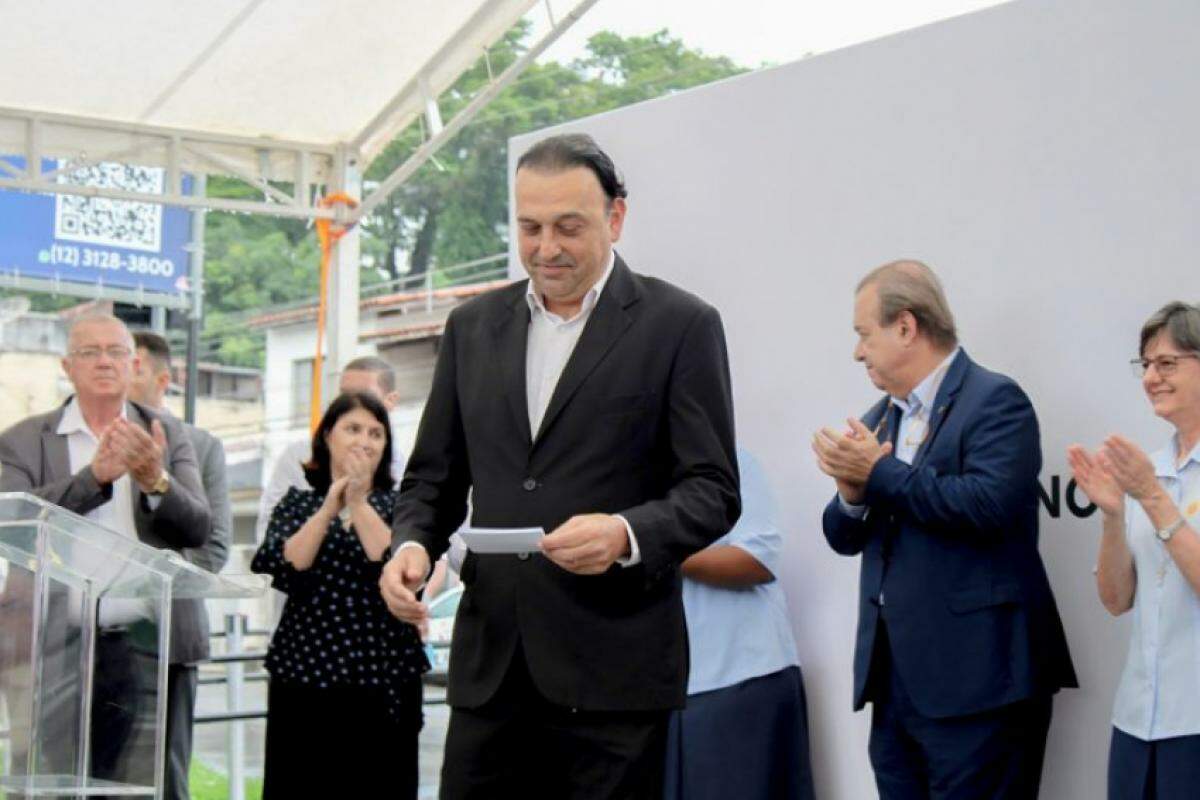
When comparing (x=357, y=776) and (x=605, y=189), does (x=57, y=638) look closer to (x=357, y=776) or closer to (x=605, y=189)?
(x=605, y=189)

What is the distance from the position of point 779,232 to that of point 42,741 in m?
2.91

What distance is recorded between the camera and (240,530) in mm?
33250

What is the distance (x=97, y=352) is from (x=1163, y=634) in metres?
3.31

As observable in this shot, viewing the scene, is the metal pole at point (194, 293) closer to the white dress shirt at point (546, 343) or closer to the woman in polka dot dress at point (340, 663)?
the woman in polka dot dress at point (340, 663)

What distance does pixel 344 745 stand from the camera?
5.35 m

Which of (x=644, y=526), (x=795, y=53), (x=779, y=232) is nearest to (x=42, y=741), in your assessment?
(x=644, y=526)

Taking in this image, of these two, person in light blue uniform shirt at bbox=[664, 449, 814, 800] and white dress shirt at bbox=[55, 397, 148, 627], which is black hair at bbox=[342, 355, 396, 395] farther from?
person in light blue uniform shirt at bbox=[664, 449, 814, 800]

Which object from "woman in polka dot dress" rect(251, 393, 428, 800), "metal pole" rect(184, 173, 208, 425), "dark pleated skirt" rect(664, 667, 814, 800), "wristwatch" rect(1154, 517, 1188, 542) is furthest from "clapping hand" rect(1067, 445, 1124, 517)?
"metal pole" rect(184, 173, 208, 425)

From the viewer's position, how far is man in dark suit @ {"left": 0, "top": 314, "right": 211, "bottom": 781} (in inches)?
195

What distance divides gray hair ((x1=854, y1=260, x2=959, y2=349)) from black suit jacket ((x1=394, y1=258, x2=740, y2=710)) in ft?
4.69

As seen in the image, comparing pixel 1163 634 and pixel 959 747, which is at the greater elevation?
pixel 1163 634

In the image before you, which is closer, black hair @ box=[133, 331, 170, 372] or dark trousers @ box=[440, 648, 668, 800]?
dark trousers @ box=[440, 648, 668, 800]

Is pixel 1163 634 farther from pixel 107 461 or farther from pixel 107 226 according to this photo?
pixel 107 226

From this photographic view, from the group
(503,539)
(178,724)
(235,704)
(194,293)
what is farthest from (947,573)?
(194,293)
